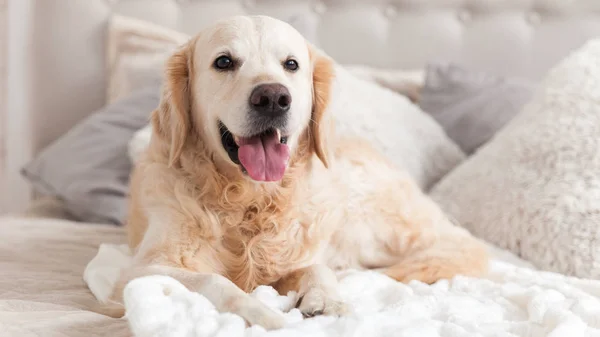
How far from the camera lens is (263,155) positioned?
1.37 meters

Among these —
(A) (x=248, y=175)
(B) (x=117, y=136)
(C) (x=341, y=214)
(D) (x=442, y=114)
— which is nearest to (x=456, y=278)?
(C) (x=341, y=214)

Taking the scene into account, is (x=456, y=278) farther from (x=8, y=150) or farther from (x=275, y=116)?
(x=8, y=150)

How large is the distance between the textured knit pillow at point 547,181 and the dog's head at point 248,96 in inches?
25.9

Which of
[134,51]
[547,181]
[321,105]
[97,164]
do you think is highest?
[321,105]

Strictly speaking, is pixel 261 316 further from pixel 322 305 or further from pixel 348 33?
pixel 348 33

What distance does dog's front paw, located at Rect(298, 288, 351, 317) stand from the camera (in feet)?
3.75

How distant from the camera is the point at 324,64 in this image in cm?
161

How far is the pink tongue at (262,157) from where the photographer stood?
135 centimetres

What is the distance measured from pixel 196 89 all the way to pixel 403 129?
107 cm

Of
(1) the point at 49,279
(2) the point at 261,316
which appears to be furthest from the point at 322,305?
(1) the point at 49,279

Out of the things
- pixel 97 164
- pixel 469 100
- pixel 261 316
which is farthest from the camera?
pixel 469 100

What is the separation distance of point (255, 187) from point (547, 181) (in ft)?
2.87

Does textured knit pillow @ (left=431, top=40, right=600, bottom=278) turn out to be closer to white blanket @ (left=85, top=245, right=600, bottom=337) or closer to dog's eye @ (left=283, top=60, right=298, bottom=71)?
white blanket @ (left=85, top=245, right=600, bottom=337)

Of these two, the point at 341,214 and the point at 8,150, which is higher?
the point at 341,214
